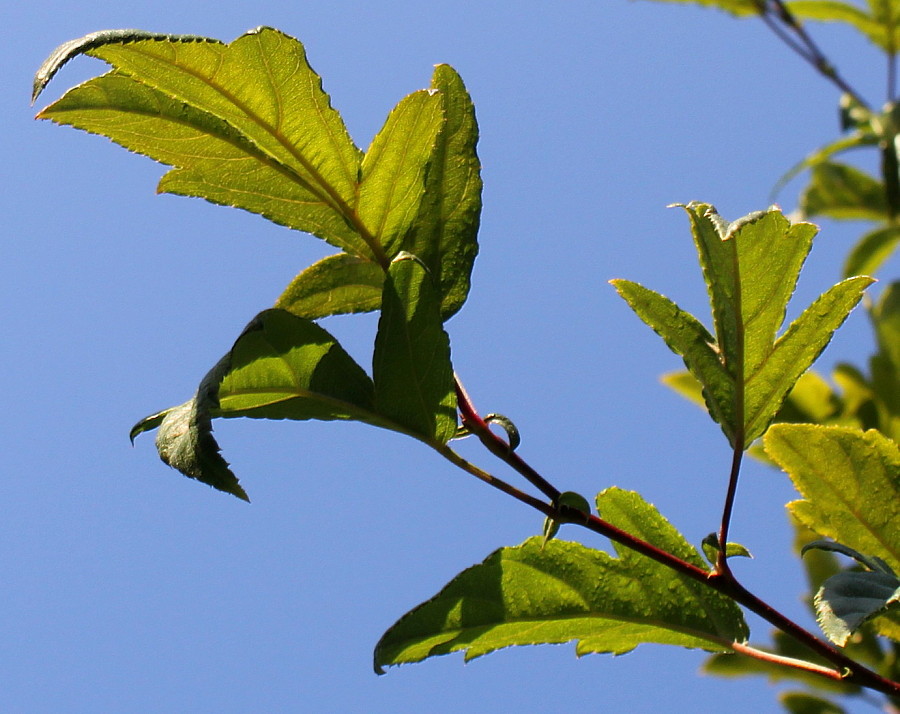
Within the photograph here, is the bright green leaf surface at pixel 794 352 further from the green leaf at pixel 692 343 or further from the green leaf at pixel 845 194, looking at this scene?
the green leaf at pixel 845 194

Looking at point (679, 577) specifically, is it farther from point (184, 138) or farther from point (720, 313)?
point (184, 138)

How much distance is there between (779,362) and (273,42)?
0.62m

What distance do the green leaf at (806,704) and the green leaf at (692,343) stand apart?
1453 mm

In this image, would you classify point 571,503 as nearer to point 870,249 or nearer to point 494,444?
point 494,444

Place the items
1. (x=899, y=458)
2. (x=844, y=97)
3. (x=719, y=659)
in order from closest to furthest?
(x=899, y=458) → (x=719, y=659) → (x=844, y=97)

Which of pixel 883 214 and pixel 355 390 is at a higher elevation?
pixel 883 214

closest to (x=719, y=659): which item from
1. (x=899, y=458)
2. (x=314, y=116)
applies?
(x=899, y=458)

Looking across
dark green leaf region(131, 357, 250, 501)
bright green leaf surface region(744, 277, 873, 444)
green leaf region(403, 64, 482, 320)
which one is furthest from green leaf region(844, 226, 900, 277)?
A: dark green leaf region(131, 357, 250, 501)

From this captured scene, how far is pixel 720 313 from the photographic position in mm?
914

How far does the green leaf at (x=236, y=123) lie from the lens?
79 cm

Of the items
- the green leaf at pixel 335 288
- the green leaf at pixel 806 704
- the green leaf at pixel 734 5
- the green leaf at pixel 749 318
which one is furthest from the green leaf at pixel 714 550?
the green leaf at pixel 734 5

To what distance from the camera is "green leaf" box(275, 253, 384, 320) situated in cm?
92

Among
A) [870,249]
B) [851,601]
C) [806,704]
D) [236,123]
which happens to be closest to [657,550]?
[851,601]

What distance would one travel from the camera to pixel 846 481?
105cm
